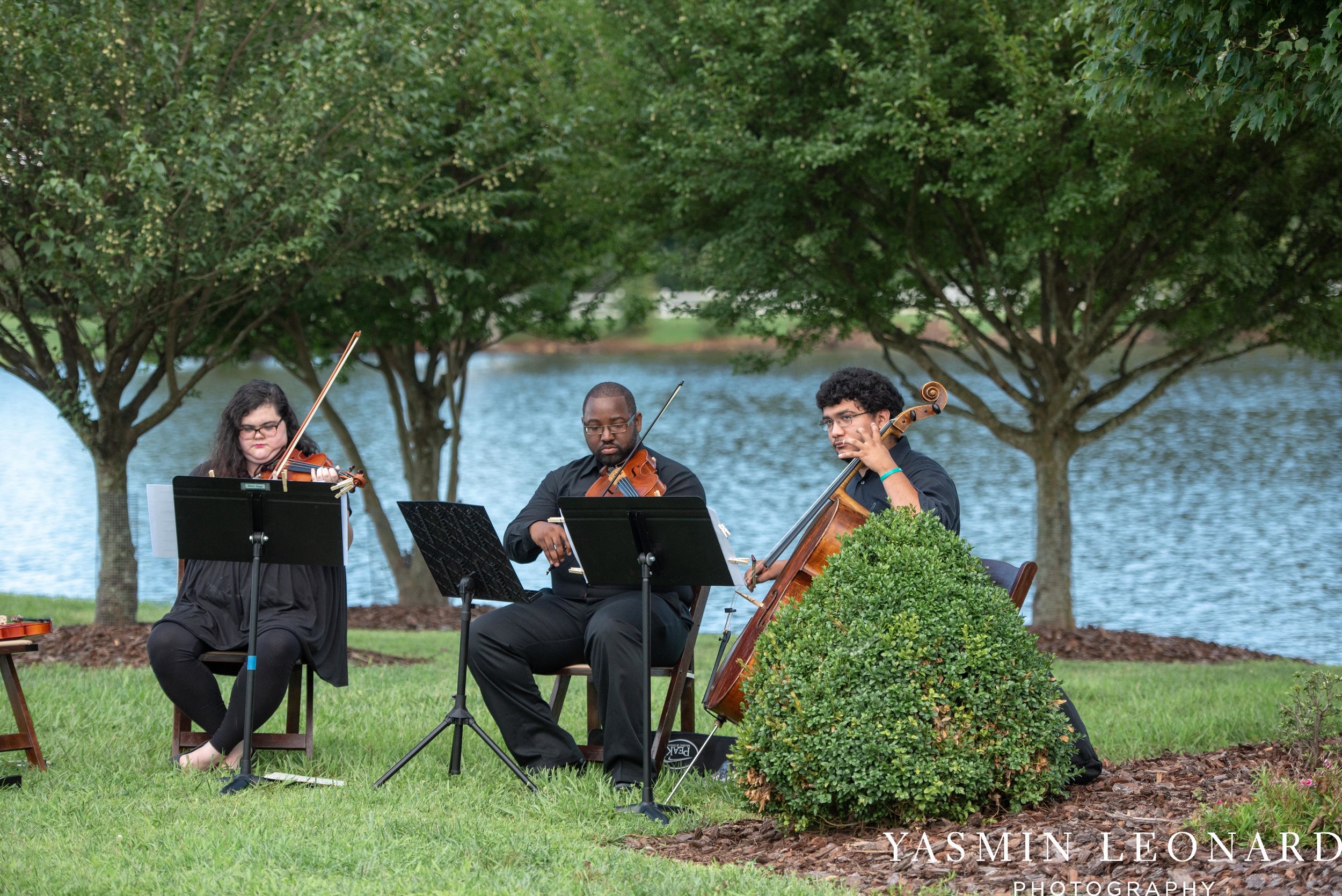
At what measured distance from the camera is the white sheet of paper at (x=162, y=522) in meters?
5.12

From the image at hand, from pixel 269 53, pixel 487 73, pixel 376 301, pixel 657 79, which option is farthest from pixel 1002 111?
pixel 376 301

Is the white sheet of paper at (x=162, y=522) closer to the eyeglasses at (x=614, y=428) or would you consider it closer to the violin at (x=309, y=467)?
the violin at (x=309, y=467)

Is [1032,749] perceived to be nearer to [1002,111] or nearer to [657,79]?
[1002,111]

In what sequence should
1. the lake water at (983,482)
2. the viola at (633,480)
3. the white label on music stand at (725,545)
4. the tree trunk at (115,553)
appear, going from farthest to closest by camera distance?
1. the lake water at (983,482)
2. the tree trunk at (115,553)
3. the viola at (633,480)
4. the white label on music stand at (725,545)

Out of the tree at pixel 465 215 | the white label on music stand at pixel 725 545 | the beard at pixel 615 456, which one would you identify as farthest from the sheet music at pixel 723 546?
the tree at pixel 465 215

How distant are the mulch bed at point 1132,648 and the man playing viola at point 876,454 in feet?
17.1

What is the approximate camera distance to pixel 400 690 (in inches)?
281

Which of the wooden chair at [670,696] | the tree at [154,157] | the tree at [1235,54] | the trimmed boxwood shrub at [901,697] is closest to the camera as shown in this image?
the trimmed boxwood shrub at [901,697]

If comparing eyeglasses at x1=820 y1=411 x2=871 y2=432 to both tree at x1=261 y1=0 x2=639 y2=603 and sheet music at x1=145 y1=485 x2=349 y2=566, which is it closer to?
sheet music at x1=145 y1=485 x2=349 y2=566

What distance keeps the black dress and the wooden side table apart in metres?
0.57

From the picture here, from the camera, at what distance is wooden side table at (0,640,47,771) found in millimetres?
5230

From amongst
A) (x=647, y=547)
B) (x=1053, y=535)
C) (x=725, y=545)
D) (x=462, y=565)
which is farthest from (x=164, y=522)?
(x=1053, y=535)

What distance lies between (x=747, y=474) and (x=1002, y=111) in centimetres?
1545

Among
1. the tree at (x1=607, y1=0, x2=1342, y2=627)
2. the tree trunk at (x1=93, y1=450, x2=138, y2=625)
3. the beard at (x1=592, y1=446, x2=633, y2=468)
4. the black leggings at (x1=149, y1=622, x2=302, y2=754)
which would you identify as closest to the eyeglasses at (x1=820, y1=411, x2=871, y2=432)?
the beard at (x1=592, y1=446, x2=633, y2=468)
